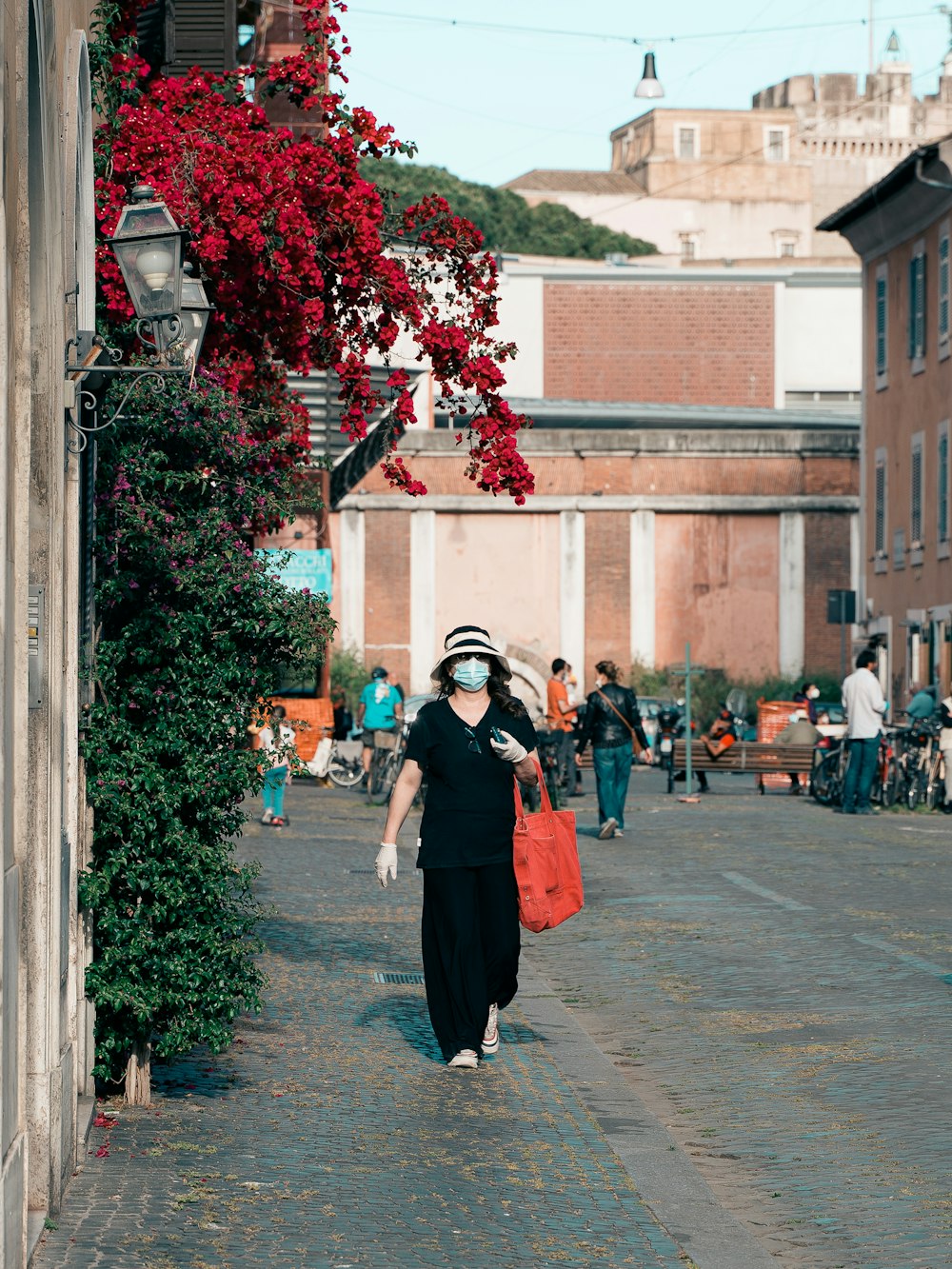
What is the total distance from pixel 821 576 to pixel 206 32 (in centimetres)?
3587

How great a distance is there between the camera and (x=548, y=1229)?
6.28 m

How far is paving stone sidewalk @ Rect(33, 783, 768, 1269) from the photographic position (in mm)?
6086

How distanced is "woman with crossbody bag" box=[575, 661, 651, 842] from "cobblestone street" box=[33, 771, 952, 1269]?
6.18 m

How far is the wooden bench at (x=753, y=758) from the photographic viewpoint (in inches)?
1169

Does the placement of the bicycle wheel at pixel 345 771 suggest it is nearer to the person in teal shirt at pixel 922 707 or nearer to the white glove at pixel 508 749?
the person in teal shirt at pixel 922 707

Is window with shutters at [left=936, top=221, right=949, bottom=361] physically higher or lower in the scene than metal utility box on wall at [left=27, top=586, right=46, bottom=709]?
higher

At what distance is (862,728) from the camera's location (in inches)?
980

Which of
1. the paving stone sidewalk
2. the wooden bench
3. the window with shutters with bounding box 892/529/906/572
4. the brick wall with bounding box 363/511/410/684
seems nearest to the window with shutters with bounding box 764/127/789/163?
the brick wall with bounding box 363/511/410/684

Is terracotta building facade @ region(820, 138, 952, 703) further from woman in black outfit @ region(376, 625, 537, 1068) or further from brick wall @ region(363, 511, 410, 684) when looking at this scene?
woman in black outfit @ region(376, 625, 537, 1068)

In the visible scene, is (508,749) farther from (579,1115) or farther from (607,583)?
(607,583)

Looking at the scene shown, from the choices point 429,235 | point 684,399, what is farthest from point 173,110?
point 684,399

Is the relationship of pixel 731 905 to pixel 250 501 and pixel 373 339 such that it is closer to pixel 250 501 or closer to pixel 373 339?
pixel 373 339

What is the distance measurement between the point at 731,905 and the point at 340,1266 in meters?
9.53

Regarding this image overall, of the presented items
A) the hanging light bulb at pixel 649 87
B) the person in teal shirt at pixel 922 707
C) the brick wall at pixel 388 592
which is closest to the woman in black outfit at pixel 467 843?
the person in teal shirt at pixel 922 707
